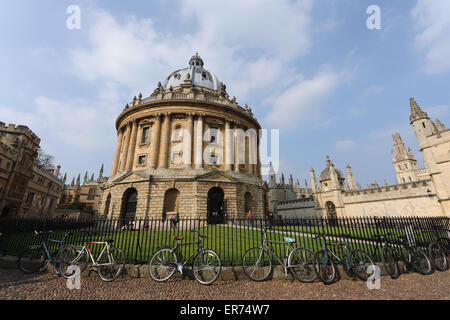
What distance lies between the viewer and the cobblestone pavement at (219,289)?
5.00 m

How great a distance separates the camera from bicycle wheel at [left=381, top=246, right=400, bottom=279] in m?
6.40

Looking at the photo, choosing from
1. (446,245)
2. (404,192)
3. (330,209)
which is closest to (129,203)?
(446,245)

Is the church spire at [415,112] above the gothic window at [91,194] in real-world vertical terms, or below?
above

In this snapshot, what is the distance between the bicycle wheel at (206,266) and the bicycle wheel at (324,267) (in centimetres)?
299

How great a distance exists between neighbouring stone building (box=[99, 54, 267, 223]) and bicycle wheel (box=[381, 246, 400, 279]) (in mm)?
14788

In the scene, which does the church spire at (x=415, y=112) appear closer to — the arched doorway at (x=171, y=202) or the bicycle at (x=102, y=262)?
Answer: the arched doorway at (x=171, y=202)

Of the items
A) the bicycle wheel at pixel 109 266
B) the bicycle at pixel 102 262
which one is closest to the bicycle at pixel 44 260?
the bicycle at pixel 102 262

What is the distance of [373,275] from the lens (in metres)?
6.04

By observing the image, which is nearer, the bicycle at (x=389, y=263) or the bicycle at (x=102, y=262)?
the bicycle at (x=102, y=262)

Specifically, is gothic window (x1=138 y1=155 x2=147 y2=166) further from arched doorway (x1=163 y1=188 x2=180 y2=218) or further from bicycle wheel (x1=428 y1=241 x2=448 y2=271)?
bicycle wheel (x1=428 y1=241 x2=448 y2=271)

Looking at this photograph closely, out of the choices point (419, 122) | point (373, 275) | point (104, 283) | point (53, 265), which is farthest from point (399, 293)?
point (419, 122)

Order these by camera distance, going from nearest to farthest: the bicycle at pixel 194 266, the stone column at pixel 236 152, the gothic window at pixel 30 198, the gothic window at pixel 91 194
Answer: the bicycle at pixel 194 266, the stone column at pixel 236 152, the gothic window at pixel 30 198, the gothic window at pixel 91 194

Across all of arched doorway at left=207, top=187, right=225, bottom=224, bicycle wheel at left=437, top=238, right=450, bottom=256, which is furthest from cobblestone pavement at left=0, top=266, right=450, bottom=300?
arched doorway at left=207, top=187, right=225, bottom=224

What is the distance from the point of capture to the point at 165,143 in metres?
23.3
